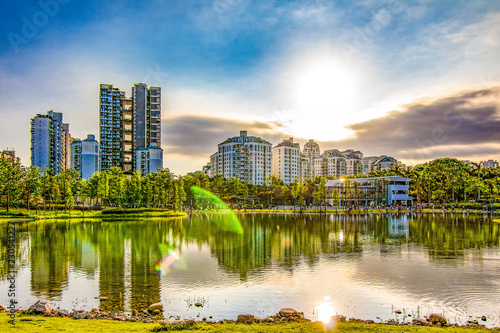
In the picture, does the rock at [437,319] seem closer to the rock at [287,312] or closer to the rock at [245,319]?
the rock at [287,312]

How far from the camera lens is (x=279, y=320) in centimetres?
1694

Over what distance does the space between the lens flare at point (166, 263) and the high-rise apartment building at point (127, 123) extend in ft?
347

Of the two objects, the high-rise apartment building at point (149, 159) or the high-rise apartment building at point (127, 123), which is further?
the high-rise apartment building at point (127, 123)

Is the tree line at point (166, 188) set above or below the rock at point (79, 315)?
above

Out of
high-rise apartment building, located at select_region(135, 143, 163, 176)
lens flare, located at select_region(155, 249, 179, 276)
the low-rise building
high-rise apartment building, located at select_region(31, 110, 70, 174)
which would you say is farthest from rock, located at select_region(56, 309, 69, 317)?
high-rise apartment building, located at select_region(31, 110, 70, 174)

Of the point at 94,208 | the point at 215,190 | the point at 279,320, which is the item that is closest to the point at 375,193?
the point at 215,190

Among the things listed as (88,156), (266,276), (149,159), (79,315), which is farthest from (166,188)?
(79,315)

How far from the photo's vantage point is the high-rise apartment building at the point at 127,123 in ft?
451

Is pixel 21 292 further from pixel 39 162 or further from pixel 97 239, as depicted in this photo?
pixel 39 162

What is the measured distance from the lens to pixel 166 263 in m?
31.5

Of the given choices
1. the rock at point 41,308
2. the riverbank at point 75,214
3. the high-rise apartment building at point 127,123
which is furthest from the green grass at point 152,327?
the high-rise apartment building at point 127,123

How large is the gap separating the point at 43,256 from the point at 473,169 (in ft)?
527

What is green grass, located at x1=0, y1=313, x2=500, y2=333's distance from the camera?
14.5 meters

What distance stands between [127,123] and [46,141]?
44.9 m
